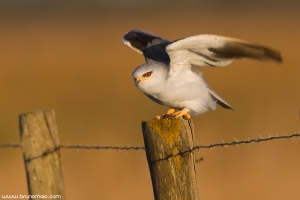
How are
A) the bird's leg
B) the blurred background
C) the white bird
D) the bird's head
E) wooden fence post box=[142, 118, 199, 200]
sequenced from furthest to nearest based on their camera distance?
the blurred background
the bird's head
the bird's leg
the white bird
wooden fence post box=[142, 118, 199, 200]

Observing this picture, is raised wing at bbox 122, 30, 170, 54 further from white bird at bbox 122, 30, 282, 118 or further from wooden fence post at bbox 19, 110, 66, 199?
wooden fence post at bbox 19, 110, 66, 199

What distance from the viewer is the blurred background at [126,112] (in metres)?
9.00

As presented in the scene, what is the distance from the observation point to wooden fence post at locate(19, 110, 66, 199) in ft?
14.2

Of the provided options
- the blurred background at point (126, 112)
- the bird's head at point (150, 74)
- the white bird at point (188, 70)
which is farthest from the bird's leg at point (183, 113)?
the blurred background at point (126, 112)

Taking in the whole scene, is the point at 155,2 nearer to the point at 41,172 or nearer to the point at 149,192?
the point at 149,192

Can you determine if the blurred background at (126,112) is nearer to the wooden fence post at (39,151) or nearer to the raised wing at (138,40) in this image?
the raised wing at (138,40)

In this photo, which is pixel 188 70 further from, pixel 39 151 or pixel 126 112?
pixel 126 112

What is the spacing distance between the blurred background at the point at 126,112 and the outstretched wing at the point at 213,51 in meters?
3.32

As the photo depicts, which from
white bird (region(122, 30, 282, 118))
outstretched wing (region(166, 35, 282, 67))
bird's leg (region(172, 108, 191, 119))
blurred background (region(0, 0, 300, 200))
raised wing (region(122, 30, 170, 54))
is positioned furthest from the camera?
blurred background (region(0, 0, 300, 200))

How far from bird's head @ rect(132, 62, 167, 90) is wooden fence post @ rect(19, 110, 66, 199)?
149cm

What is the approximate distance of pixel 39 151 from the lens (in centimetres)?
433

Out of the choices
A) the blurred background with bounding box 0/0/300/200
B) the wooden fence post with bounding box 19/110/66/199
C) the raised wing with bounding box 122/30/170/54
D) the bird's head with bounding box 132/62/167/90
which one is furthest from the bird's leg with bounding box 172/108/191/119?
the blurred background with bounding box 0/0/300/200

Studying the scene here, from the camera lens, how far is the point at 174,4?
5128 centimetres

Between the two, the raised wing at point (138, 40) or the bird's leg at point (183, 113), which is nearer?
the bird's leg at point (183, 113)
